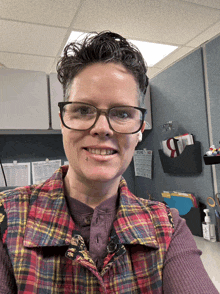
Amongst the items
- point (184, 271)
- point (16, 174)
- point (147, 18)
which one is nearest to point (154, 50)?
point (147, 18)

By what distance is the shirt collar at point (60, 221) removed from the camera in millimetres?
472

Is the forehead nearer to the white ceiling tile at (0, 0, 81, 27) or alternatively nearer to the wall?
the wall

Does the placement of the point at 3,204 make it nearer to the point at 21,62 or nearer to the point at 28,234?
the point at 28,234

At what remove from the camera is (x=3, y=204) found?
19.6 inches

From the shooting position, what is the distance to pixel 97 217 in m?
0.52

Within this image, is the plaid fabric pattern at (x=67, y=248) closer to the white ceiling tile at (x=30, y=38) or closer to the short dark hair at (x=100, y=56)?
the short dark hair at (x=100, y=56)

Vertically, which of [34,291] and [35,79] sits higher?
[35,79]

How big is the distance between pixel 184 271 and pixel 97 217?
0.69 ft

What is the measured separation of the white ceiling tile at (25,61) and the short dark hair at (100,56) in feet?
8.75

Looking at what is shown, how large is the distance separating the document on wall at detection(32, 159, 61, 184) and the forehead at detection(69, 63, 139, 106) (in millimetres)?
916

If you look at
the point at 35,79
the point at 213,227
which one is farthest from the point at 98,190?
the point at 35,79

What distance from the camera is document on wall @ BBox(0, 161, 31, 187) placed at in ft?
4.25

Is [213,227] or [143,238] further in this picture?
[213,227]

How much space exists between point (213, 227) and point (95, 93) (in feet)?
2.74
